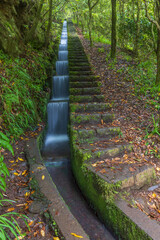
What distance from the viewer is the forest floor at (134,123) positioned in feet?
8.69

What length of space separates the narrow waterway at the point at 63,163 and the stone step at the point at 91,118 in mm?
1105

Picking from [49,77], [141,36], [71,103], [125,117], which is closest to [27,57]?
[49,77]

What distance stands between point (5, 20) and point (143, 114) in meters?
5.30

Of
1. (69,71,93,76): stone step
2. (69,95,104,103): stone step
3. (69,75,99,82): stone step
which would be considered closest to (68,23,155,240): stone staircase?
(69,95,104,103): stone step

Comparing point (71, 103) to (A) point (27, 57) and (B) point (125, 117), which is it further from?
(A) point (27, 57)

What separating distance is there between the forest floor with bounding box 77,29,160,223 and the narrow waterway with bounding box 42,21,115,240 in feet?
2.58

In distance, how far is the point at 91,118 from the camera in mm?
4672

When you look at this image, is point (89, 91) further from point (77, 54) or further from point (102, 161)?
point (77, 54)

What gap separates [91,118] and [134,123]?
115 cm

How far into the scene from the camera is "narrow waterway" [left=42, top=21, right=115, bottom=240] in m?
2.82

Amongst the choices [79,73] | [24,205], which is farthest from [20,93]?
[79,73]

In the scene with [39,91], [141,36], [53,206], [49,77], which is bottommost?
[53,206]

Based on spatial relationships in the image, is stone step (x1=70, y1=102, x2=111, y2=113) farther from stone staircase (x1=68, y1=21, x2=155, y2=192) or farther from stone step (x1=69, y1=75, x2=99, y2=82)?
stone step (x1=69, y1=75, x2=99, y2=82)

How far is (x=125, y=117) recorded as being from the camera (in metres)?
4.71
